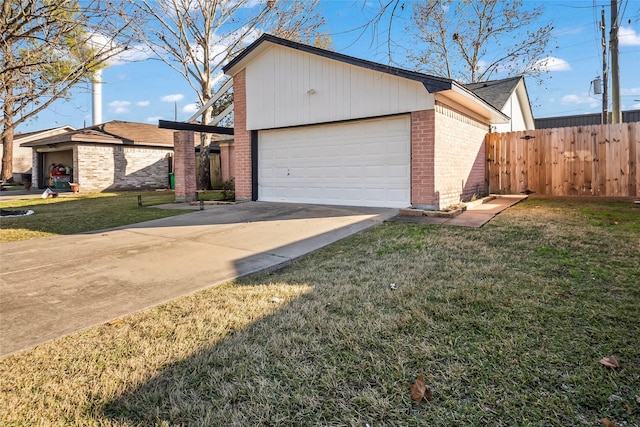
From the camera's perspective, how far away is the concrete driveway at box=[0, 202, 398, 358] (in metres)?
2.90

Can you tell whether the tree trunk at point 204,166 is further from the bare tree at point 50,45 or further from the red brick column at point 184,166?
the bare tree at point 50,45

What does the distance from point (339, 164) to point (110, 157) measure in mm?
14008

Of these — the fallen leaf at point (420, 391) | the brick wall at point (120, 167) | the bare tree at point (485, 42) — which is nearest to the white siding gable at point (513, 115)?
the bare tree at point (485, 42)

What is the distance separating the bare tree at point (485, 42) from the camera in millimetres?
18562

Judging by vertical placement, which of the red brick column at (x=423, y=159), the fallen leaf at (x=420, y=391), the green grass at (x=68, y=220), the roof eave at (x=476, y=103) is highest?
the roof eave at (x=476, y=103)

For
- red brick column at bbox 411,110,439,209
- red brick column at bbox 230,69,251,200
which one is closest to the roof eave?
red brick column at bbox 411,110,439,209

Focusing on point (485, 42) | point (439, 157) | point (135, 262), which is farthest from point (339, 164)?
point (485, 42)

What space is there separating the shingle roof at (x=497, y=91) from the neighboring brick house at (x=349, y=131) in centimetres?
195

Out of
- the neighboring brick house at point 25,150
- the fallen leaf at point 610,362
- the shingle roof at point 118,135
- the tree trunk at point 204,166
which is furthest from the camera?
the neighboring brick house at point 25,150

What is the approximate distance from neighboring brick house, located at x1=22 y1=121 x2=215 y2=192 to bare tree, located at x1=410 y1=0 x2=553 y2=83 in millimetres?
14857

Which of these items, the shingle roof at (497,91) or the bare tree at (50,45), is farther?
the shingle roof at (497,91)

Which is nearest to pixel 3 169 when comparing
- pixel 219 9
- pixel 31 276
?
pixel 219 9

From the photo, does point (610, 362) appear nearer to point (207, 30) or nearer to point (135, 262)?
point (135, 262)

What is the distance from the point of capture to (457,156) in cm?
877
